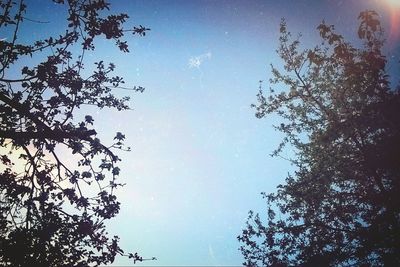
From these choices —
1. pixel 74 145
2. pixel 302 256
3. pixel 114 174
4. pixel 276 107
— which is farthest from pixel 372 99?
pixel 74 145

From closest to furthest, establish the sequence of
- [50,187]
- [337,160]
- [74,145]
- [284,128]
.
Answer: [74,145] → [50,187] → [337,160] → [284,128]

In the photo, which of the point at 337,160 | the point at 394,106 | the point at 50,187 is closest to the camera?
the point at 50,187

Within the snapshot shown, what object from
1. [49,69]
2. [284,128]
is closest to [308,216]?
[284,128]

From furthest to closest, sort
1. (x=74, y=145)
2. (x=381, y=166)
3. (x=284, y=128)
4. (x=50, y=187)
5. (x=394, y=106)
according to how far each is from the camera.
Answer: (x=284, y=128) < (x=381, y=166) < (x=394, y=106) < (x=50, y=187) < (x=74, y=145)

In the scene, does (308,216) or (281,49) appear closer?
(308,216)

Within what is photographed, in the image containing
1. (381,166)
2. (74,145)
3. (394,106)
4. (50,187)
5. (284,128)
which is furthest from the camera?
(284,128)

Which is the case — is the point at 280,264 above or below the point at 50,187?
below

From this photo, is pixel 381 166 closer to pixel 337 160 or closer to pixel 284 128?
pixel 337 160

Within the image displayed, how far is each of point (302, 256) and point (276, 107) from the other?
274 inches

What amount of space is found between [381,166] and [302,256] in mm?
4443

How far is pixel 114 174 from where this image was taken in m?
7.11

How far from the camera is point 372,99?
12.3 meters

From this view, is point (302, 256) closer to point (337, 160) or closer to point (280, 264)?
point (280, 264)

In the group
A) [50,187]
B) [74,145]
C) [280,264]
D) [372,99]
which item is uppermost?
[372,99]
